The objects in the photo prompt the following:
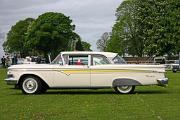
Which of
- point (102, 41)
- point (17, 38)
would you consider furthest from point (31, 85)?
point (102, 41)

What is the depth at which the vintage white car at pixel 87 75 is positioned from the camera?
802 inches

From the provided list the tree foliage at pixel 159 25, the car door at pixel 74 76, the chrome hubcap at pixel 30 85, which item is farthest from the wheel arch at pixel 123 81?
the tree foliage at pixel 159 25

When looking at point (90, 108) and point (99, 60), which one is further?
point (99, 60)

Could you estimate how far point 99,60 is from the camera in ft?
68.0

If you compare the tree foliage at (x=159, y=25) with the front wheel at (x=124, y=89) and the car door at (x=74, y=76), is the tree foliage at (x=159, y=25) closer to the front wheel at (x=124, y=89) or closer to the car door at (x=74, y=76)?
the front wheel at (x=124, y=89)

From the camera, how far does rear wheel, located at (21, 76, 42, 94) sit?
2067 centimetres

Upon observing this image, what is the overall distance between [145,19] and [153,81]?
51.7 m

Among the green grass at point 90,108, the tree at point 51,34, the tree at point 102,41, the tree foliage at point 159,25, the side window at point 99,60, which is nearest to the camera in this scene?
the green grass at point 90,108

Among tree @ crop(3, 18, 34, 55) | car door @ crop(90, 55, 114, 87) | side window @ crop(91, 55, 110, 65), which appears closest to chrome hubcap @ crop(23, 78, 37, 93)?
car door @ crop(90, 55, 114, 87)

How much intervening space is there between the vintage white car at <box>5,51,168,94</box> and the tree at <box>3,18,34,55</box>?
4225 inches

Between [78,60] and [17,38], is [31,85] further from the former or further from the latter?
[17,38]

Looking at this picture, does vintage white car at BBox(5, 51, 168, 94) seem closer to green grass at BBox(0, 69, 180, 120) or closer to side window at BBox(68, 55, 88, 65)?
side window at BBox(68, 55, 88, 65)

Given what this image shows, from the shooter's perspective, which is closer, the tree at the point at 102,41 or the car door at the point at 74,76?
the car door at the point at 74,76

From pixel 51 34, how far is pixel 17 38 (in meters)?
25.3
